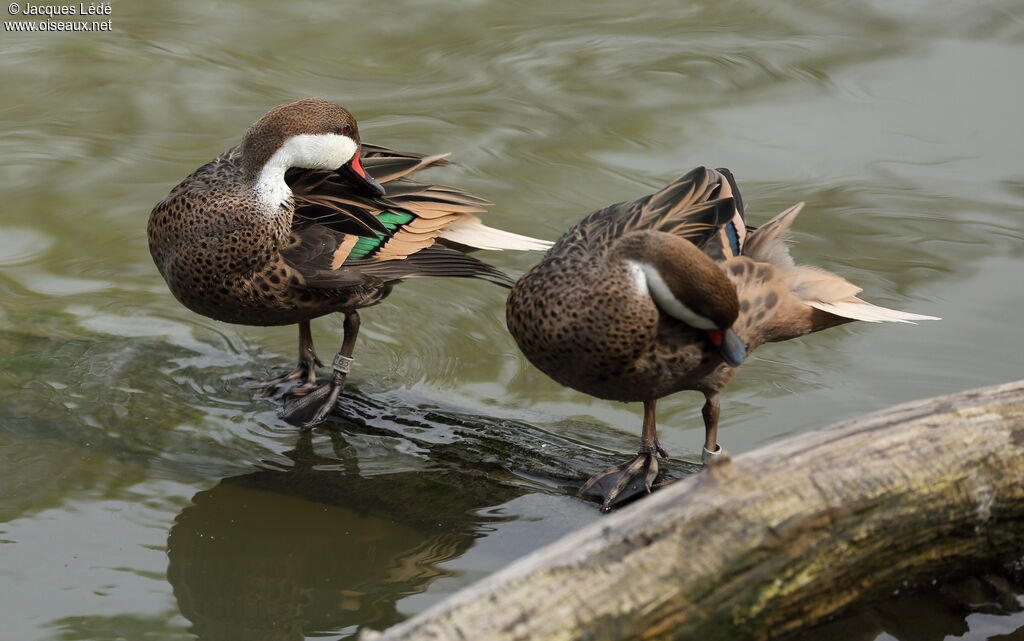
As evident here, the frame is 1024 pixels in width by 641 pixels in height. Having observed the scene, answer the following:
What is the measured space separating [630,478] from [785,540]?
137 centimetres

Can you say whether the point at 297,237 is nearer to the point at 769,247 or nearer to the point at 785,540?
the point at 769,247

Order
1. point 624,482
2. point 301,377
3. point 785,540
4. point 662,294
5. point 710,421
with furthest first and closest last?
point 301,377
point 710,421
point 624,482
point 662,294
point 785,540

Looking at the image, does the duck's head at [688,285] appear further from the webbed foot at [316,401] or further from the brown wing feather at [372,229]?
the webbed foot at [316,401]

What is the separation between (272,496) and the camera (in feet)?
15.1

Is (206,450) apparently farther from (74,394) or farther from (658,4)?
(658,4)

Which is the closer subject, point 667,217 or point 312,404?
point 667,217

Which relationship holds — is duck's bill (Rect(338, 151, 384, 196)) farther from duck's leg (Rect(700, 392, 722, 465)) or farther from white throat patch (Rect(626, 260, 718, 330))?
duck's leg (Rect(700, 392, 722, 465))

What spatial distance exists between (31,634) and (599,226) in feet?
7.91

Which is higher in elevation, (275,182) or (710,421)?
(275,182)

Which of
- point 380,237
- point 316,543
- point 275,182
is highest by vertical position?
point 275,182

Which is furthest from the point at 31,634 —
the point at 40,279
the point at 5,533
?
the point at 40,279

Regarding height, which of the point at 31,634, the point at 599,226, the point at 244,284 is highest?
the point at 599,226

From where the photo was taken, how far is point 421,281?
23.0 ft

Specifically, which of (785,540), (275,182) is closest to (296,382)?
(275,182)
